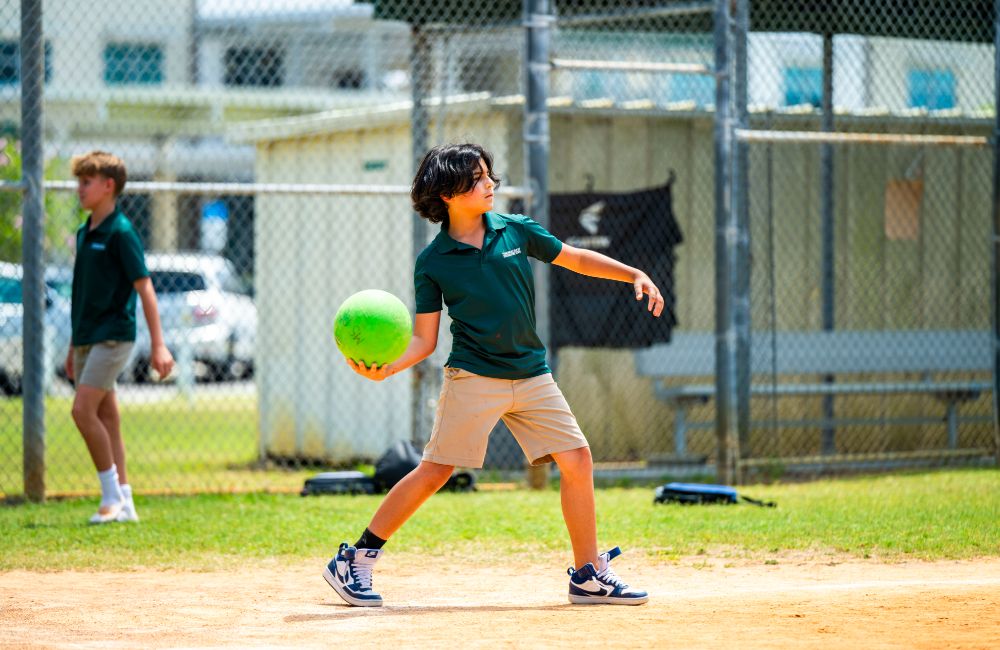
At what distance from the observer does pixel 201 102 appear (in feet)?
92.3

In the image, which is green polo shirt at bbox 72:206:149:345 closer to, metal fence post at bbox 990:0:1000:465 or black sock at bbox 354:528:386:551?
black sock at bbox 354:528:386:551

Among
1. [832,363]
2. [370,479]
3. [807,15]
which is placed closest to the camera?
[370,479]

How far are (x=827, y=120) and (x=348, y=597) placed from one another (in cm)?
770

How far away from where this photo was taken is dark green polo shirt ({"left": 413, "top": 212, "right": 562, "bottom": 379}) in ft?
17.9

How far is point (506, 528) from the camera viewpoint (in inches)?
299

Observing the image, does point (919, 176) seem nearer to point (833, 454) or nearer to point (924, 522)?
point (833, 454)

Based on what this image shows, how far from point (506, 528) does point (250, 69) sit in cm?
2201

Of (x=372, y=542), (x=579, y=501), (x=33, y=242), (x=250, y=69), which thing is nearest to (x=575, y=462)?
(x=579, y=501)

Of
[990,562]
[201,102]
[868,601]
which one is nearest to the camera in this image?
[868,601]

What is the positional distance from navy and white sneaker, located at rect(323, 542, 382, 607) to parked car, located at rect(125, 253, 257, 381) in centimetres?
1178

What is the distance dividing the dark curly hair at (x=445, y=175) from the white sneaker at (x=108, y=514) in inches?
130

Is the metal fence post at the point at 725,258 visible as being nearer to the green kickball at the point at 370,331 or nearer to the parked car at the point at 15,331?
the green kickball at the point at 370,331

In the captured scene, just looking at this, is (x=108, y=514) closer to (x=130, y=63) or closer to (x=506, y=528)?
(x=506, y=528)

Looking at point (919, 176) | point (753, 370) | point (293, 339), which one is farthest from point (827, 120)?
point (293, 339)
